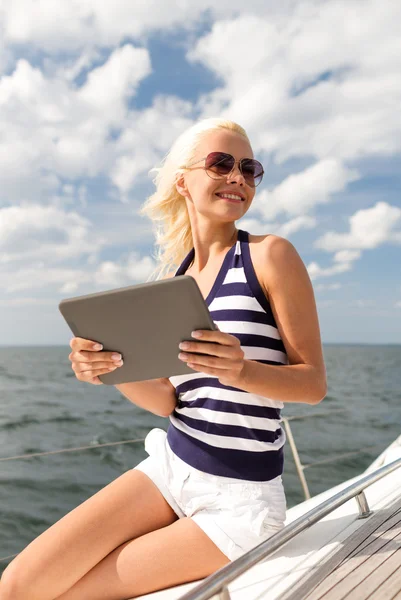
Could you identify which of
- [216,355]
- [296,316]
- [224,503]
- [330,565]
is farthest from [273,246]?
[330,565]

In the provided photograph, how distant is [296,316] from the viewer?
1489 mm

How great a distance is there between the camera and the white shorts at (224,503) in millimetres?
1420

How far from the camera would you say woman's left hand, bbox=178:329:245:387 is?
1234mm

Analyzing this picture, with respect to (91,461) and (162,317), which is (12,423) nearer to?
(91,461)

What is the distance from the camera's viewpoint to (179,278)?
119 centimetres

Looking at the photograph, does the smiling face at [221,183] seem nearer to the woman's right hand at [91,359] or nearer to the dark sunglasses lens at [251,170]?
the dark sunglasses lens at [251,170]

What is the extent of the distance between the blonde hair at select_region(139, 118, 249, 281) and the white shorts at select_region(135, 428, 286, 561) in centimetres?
80

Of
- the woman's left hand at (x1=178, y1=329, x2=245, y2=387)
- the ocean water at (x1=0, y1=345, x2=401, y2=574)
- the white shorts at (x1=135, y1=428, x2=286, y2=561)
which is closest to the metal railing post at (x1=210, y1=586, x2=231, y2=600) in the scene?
the white shorts at (x1=135, y1=428, x2=286, y2=561)

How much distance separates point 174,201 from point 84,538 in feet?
3.82

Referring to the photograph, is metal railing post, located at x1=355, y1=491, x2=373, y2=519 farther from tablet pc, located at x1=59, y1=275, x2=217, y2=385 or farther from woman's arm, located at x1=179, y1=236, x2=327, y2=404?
tablet pc, located at x1=59, y1=275, x2=217, y2=385

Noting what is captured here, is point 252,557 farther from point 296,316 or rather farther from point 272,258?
point 272,258

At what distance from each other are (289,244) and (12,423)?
1585cm

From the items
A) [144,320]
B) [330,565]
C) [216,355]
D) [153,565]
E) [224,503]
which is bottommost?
[330,565]

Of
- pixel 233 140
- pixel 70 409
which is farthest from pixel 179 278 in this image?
pixel 70 409
